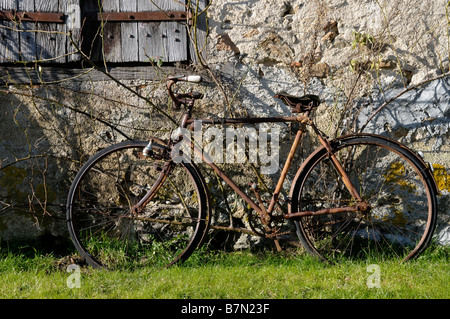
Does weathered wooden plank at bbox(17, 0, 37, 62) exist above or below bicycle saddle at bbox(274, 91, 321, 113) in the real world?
above

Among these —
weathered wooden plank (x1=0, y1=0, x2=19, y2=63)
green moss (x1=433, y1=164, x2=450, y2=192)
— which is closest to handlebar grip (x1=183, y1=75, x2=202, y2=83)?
weathered wooden plank (x1=0, y1=0, x2=19, y2=63)

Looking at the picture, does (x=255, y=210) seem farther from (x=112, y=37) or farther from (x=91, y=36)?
(x=91, y=36)

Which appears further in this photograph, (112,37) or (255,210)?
(112,37)

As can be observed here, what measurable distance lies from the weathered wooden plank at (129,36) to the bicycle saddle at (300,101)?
4.13ft

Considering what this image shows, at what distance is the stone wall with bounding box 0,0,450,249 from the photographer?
4.04 meters

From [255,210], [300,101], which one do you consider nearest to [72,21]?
[300,101]

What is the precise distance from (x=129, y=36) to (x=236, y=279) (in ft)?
6.82

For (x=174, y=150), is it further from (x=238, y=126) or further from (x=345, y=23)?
(x=345, y=23)

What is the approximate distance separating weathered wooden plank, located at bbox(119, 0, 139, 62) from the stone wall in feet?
0.70

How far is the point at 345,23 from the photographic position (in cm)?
407

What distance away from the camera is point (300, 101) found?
3.59m

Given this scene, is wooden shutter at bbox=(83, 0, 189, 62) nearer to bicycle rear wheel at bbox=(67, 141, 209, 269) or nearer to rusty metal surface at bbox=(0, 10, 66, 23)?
rusty metal surface at bbox=(0, 10, 66, 23)

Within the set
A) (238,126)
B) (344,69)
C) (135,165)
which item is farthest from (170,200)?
(344,69)
